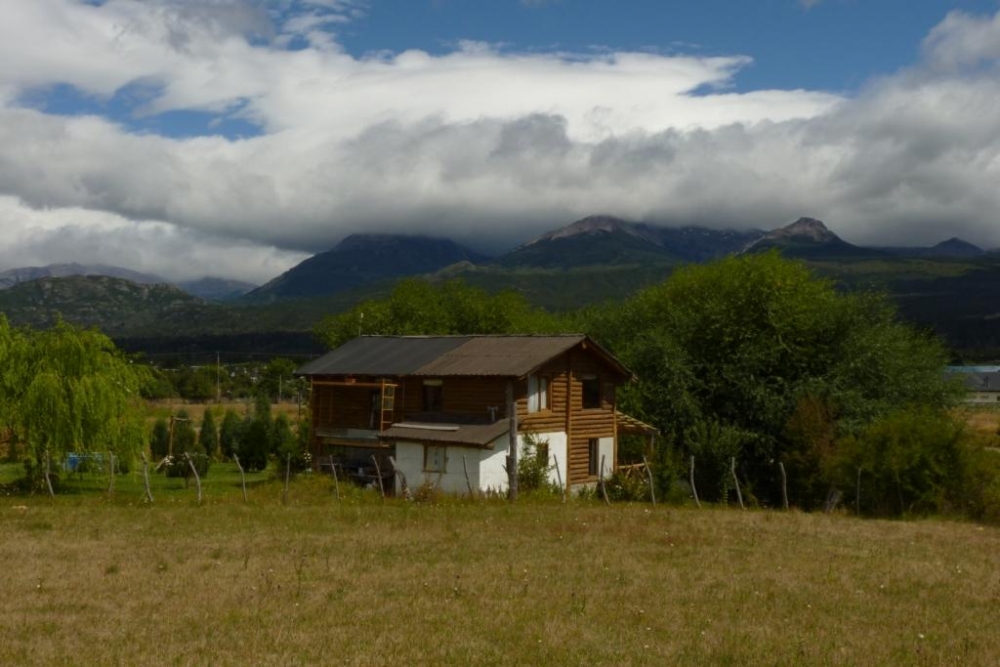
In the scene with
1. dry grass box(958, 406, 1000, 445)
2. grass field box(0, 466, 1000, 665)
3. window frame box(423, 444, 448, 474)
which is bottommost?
dry grass box(958, 406, 1000, 445)

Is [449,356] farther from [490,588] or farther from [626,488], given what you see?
[490,588]

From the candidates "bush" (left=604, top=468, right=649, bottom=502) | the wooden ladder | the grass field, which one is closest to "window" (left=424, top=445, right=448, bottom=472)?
the wooden ladder

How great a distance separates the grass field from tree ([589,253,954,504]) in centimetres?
1626

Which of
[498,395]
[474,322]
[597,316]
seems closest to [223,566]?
[498,395]

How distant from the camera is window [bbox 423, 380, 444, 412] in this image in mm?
42031

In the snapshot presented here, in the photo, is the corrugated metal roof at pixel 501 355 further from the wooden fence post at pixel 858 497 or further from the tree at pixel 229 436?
the tree at pixel 229 436

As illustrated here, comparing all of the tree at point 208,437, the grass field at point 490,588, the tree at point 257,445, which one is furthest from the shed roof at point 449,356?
the tree at point 208,437

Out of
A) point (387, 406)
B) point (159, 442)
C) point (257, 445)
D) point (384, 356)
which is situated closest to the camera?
point (387, 406)

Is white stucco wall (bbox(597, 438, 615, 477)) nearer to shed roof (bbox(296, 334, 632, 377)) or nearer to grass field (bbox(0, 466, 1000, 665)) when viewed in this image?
shed roof (bbox(296, 334, 632, 377))

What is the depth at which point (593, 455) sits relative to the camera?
42719mm

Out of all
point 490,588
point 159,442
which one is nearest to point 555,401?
point 490,588

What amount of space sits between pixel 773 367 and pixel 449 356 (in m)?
16.5

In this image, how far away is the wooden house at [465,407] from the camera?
37875 mm

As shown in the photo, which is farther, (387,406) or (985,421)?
(985,421)
